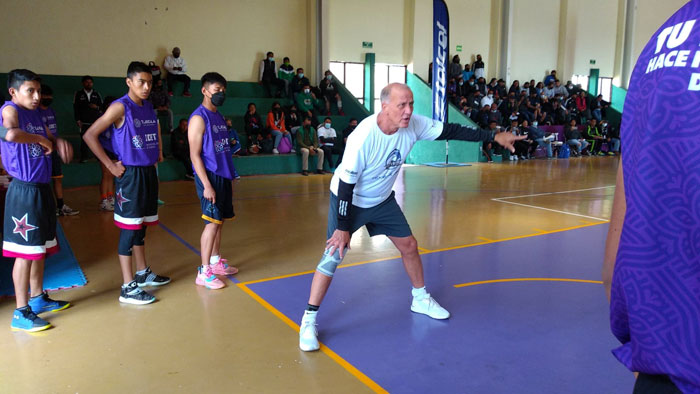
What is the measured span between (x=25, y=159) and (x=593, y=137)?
68.8ft

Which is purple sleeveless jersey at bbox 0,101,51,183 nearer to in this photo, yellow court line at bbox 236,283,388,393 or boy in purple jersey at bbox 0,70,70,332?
boy in purple jersey at bbox 0,70,70,332

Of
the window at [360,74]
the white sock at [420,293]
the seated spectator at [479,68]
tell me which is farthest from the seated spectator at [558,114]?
the white sock at [420,293]

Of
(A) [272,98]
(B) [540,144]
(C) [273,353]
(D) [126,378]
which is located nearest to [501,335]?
A: (C) [273,353]

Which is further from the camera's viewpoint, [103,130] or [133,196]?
[133,196]

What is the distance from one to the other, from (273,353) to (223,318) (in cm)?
73

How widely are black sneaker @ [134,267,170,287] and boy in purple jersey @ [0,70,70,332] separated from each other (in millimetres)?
863

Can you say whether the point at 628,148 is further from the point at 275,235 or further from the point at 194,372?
the point at 275,235

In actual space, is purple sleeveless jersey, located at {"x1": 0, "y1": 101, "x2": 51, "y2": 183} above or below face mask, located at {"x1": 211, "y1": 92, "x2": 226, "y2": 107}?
below

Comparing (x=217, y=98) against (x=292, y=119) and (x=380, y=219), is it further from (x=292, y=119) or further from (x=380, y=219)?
(x=292, y=119)

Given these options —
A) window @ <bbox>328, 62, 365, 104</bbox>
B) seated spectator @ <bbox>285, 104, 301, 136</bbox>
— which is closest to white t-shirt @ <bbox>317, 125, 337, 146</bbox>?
seated spectator @ <bbox>285, 104, 301, 136</bbox>

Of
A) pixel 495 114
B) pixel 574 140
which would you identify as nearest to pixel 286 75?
pixel 495 114

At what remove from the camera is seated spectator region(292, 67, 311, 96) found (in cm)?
1584

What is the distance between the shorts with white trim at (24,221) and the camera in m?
3.71

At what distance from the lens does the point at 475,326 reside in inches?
149
